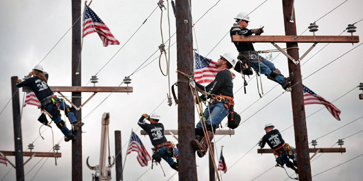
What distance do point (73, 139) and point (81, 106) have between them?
0.81 metres

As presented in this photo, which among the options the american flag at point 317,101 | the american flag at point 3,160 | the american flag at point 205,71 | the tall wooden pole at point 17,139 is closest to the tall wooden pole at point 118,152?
the tall wooden pole at point 17,139

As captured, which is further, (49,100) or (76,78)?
(76,78)

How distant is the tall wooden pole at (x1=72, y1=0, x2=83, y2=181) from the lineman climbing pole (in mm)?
4937

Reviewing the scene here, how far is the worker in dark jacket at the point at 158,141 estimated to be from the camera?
1546 cm

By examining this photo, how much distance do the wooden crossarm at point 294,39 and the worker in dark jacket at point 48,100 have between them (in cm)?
508

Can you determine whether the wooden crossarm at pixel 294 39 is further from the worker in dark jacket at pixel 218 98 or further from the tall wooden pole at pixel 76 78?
the tall wooden pole at pixel 76 78

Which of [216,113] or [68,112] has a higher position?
[68,112]

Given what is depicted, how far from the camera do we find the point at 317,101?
46.5 feet

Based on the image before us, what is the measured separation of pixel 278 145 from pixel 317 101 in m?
1.76

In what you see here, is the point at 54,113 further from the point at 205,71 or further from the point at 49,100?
the point at 205,71

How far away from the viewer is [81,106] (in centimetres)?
1505

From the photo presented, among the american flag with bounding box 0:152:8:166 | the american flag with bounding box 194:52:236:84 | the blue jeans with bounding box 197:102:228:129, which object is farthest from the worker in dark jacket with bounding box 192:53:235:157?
the american flag with bounding box 0:152:8:166

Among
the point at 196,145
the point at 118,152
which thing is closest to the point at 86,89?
the point at 196,145

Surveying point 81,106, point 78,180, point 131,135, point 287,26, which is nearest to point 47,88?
point 81,106
